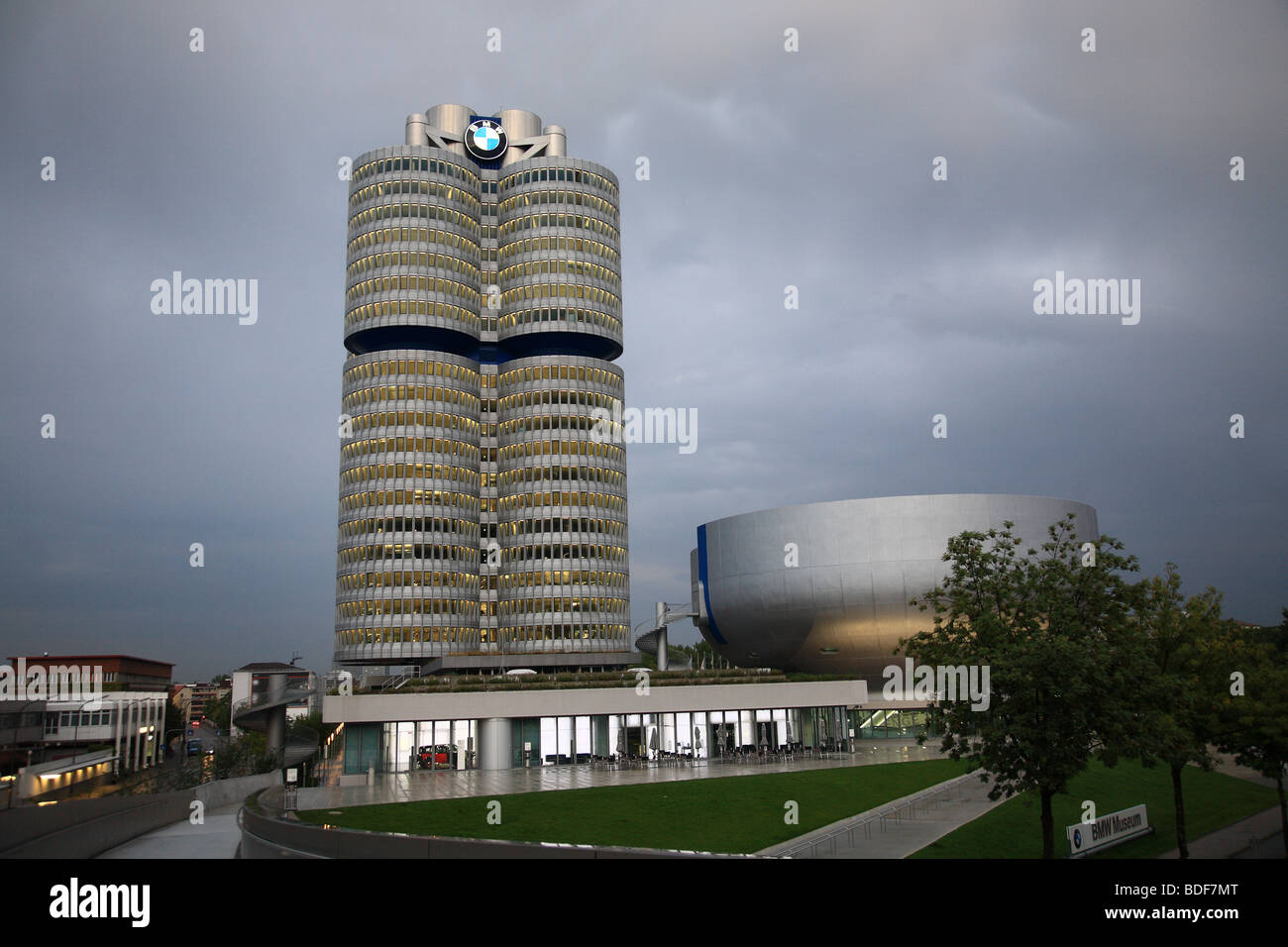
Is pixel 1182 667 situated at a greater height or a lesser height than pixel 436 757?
greater

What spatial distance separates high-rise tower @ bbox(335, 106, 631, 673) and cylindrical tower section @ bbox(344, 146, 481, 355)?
179 millimetres

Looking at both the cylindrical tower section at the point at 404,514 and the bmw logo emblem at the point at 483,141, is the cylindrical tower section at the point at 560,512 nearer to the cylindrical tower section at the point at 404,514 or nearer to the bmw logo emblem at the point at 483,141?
the cylindrical tower section at the point at 404,514

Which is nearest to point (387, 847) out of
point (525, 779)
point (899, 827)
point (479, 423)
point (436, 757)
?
point (899, 827)

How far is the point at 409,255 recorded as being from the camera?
10856 cm

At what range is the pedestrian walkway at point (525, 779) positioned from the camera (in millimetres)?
43250

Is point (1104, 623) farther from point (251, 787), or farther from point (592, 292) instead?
point (592, 292)

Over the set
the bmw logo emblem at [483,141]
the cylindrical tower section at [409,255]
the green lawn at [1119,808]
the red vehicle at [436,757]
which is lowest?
the red vehicle at [436,757]

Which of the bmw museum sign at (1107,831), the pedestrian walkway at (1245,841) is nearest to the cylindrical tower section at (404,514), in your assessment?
the pedestrian walkway at (1245,841)

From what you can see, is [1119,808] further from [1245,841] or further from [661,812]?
[661,812]

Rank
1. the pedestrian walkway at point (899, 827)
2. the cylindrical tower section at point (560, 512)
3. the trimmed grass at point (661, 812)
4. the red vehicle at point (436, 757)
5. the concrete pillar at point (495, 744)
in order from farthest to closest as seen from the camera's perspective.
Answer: the cylindrical tower section at point (560, 512) → the concrete pillar at point (495, 744) → the red vehicle at point (436, 757) → the trimmed grass at point (661, 812) → the pedestrian walkway at point (899, 827)

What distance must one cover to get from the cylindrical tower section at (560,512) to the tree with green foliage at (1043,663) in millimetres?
81594

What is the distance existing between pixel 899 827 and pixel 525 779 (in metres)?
24.9

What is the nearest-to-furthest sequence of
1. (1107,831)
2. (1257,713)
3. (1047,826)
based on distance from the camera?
(1047,826)
(1107,831)
(1257,713)

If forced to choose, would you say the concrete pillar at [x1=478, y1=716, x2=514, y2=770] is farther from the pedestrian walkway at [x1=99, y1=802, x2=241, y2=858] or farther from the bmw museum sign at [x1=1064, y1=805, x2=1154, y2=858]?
the bmw museum sign at [x1=1064, y1=805, x2=1154, y2=858]
